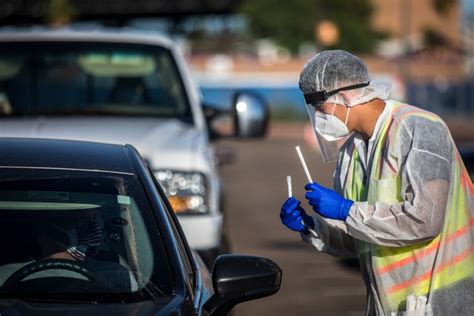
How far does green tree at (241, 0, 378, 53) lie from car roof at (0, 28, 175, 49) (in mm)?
58920

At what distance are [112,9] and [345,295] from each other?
221ft

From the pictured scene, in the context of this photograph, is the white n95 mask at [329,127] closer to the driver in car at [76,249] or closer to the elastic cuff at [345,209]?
the elastic cuff at [345,209]

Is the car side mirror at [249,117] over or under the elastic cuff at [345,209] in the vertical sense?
under

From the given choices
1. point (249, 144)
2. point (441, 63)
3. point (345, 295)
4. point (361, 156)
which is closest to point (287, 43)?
point (441, 63)

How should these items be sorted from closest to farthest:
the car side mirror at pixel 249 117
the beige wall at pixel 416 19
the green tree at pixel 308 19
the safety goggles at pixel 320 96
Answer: the safety goggles at pixel 320 96 → the car side mirror at pixel 249 117 → the green tree at pixel 308 19 → the beige wall at pixel 416 19

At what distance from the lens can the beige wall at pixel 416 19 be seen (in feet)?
258

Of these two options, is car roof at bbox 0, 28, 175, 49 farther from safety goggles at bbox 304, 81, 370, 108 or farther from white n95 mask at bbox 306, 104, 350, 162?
safety goggles at bbox 304, 81, 370, 108

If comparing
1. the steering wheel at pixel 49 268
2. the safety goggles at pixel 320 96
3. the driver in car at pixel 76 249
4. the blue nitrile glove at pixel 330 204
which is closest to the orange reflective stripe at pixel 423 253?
the blue nitrile glove at pixel 330 204

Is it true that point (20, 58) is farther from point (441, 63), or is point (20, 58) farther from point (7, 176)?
point (441, 63)

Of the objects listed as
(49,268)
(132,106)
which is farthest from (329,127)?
(132,106)

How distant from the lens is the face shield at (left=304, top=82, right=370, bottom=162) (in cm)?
465

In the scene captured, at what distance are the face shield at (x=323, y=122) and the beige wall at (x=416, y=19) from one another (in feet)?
240

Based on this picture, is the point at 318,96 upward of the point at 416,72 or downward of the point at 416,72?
upward

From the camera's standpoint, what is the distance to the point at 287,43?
6962cm
